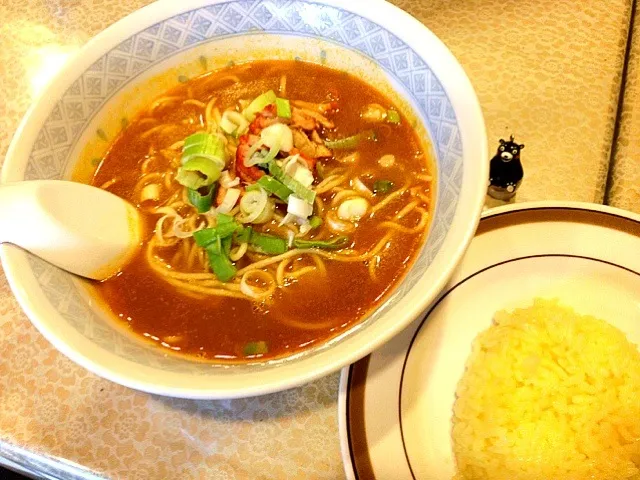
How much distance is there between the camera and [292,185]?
1495 mm

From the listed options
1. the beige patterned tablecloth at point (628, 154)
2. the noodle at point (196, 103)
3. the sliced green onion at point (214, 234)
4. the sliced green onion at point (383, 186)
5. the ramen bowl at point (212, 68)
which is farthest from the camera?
the noodle at point (196, 103)

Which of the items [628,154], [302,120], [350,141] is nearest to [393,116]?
[350,141]

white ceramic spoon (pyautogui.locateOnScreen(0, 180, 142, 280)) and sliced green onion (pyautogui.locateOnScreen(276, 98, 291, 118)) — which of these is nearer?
white ceramic spoon (pyautogui.locateOnScreen(0, 180, 142, 280))

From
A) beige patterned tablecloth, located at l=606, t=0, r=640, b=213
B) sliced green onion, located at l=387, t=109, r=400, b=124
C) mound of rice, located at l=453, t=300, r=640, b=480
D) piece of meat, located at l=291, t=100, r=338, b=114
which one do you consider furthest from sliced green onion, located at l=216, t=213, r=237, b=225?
beige patterned tablecloth, located at l=606, t=0, r=640, b=213

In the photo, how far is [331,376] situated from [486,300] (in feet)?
1.60

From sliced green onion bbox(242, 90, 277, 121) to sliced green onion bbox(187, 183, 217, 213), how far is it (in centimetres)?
29

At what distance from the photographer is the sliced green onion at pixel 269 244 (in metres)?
A: 1.48

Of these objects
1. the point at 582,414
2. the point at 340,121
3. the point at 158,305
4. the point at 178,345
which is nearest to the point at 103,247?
the point at 158,305

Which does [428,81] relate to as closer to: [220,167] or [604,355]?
[220,167]

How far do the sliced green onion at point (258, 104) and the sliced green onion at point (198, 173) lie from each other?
25cm

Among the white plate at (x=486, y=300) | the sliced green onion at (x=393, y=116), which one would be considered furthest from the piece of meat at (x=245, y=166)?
the white plate at (x=486, y=300)

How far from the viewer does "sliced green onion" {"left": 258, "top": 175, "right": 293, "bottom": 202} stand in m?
1.49

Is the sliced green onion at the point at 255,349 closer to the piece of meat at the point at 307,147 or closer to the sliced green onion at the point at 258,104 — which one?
the piece of meat at the point at 307,147

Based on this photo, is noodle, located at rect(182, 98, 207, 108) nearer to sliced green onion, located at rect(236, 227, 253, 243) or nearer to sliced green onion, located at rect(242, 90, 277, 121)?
sliced green onion, located at rect(242, 90, 277, 121)
